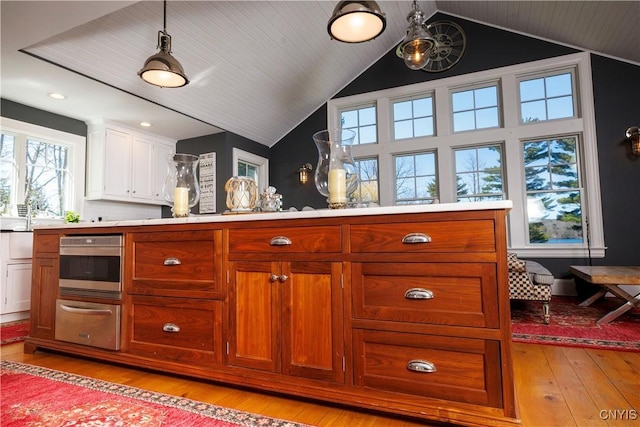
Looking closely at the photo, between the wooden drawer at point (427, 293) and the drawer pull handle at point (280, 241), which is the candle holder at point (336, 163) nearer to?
the drawer pull handle at point (280, 241)

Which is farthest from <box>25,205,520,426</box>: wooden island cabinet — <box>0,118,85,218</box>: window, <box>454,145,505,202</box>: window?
<box>454,145,505,202</box>: window

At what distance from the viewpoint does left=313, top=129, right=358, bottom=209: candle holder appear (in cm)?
172

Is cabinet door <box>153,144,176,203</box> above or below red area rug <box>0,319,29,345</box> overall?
above

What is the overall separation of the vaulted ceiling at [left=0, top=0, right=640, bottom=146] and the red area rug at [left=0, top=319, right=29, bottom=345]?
241 cm

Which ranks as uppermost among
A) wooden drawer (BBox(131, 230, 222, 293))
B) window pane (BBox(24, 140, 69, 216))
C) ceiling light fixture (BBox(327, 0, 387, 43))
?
ceiling light fixture (BBox(327, 0, 387, 43))

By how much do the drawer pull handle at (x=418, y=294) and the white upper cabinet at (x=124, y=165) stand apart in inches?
162

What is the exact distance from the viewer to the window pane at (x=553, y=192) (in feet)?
15.1

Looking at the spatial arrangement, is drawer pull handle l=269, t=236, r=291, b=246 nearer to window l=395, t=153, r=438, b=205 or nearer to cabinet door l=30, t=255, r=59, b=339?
cabinet door l=30, t=255, r=59, b=339

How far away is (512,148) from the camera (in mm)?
4859

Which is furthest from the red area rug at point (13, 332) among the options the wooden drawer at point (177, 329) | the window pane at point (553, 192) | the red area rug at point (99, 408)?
the window pane at point (553, 192)

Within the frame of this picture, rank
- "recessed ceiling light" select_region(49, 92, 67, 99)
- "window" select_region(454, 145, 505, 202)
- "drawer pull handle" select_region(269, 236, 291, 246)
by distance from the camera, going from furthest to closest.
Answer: "window" select_region(454, 145, 505, 202), "recessed ceiling light" select_region(49, 92, 67, 99), "drawer pull handle" select_region(269, 236, 291, 246)

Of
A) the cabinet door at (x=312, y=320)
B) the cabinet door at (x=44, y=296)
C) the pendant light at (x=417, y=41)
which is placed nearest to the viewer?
the cabinet door at (x=312, y=320)

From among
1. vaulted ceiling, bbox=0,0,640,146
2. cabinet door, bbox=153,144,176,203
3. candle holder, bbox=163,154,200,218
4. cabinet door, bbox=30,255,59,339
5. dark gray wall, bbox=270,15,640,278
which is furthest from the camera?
cabinet door, bbox=153,144,176,203

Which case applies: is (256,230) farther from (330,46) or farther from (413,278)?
(330,46)
